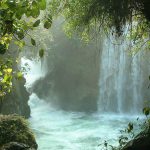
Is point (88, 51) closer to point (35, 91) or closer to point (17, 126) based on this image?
point (35, 91)

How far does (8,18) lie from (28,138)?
23.8ft

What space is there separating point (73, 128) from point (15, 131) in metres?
12.1

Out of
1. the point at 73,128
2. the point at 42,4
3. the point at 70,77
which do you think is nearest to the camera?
the point at 42,4

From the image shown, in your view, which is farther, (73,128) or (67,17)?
(73,128)

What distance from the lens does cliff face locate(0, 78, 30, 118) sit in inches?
829

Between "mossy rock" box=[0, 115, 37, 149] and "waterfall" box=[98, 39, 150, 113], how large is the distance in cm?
1826

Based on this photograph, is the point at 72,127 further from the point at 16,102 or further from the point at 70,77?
the point at 70,77

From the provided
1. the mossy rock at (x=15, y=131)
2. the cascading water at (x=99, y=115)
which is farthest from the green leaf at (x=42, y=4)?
the cascading water at (x=99, y=115)

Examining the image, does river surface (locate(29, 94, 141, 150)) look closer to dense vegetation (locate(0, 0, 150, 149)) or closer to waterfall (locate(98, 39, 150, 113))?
waterfall (locate(98, 39, 150, 113))

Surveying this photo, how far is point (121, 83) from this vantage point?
96.4 ft

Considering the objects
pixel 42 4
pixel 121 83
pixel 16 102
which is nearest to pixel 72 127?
pixel 16 102

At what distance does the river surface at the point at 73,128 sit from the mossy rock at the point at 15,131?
14.3 ft

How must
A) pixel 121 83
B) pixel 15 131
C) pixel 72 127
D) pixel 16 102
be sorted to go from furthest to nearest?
1. pixel 121 83
2. pixel 16 102
3. pixel 72 127
4. pixel 15 131

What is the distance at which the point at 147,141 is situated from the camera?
572cm
